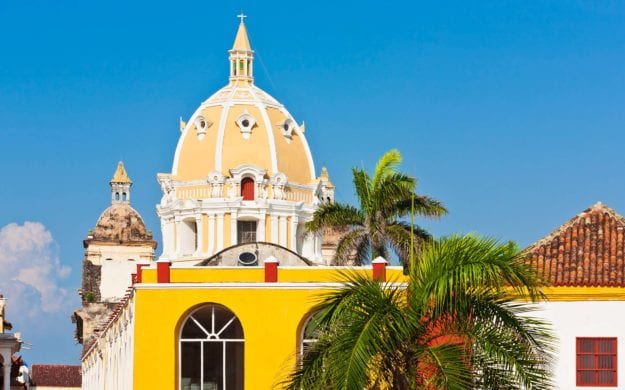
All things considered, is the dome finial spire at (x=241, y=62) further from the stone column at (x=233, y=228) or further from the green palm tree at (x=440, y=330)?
the green palm tree at (x=440, y=330)

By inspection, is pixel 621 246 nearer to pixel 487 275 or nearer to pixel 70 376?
pixel 487 275

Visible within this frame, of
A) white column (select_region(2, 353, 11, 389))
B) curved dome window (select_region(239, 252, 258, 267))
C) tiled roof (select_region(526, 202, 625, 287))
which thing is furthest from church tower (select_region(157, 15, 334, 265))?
tiled roof (select_region(526, 202, 625, 287))

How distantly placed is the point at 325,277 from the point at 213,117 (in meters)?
33.8

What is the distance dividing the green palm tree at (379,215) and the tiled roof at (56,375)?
252ft

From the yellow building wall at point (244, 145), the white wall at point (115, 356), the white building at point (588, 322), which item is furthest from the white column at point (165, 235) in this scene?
the white building at point (588, 322)

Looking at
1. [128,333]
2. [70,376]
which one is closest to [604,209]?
[128,333]

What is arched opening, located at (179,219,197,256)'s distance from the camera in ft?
247

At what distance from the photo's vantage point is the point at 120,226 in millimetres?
108375

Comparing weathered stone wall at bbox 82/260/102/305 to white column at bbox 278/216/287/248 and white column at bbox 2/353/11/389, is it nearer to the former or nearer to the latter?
white column at bbox 2/353/11/389

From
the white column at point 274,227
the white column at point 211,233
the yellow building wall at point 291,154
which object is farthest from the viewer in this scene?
the yellow building wall at point 291,154

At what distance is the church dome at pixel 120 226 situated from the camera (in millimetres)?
107438

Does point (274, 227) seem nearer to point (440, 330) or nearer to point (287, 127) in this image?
point (287, 127)

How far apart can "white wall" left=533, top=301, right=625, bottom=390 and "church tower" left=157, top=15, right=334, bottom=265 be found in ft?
112

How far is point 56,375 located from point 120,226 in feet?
70.1
